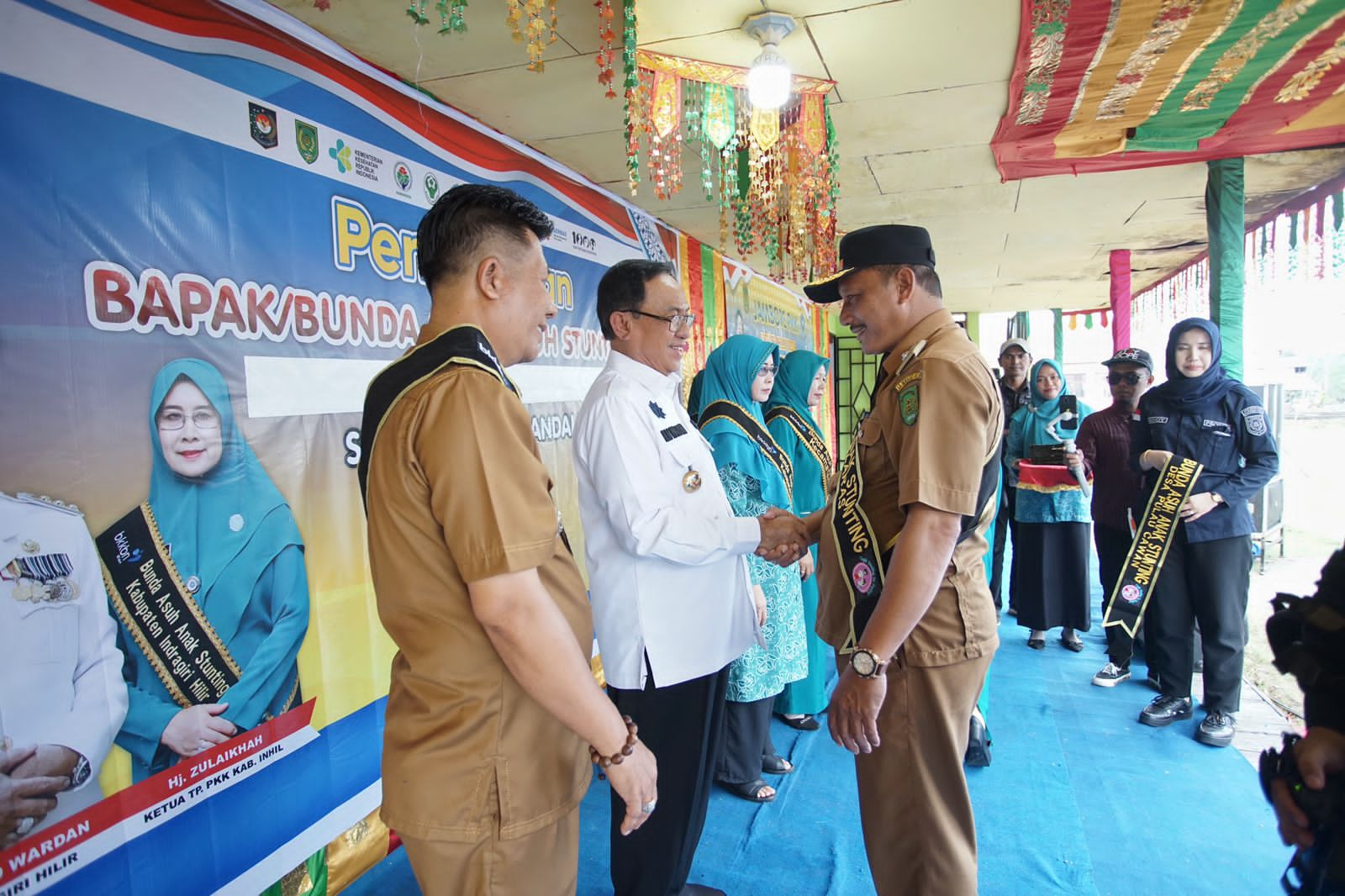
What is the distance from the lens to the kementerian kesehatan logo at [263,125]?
196 centimetres

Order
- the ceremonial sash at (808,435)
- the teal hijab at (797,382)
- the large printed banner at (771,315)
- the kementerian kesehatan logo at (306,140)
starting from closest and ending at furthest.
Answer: the kementerian kesehatan logo at (306,140), the ceremonial sash at (808,435), the teal hijab at (797,382), the large printed banner at (771,315)

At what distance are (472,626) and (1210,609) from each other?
321 centimetres

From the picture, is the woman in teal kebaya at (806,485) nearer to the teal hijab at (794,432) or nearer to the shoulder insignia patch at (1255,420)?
the teal hijab at (794,432)

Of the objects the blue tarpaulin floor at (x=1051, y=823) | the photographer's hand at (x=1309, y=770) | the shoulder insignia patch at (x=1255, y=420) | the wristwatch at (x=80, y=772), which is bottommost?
the blue tarpaulin floor at (x=1051, y=823)

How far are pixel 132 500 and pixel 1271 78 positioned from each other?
426 cm

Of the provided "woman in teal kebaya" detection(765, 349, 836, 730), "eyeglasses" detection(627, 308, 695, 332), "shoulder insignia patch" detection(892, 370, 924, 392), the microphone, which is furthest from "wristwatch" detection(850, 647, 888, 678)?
the microphone

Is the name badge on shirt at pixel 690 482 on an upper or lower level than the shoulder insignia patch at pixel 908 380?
lower

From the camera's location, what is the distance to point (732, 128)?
281 centimetres

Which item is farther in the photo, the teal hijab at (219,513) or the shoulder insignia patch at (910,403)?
the teal hijab at (219,513)

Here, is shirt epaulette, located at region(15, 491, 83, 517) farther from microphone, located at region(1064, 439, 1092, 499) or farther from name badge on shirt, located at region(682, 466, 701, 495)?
microphone, located at region(1064, 439, 1092, 499)

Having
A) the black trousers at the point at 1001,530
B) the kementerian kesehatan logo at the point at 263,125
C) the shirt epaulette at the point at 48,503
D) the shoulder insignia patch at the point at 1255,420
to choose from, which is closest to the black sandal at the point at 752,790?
the shirt epaulette at the point at 48,503

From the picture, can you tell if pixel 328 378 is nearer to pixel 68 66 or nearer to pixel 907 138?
pixel 68 66

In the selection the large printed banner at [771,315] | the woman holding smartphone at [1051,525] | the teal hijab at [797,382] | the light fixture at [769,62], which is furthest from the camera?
the large printed banner at [771,315]

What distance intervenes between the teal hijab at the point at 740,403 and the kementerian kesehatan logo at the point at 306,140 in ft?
4.59
